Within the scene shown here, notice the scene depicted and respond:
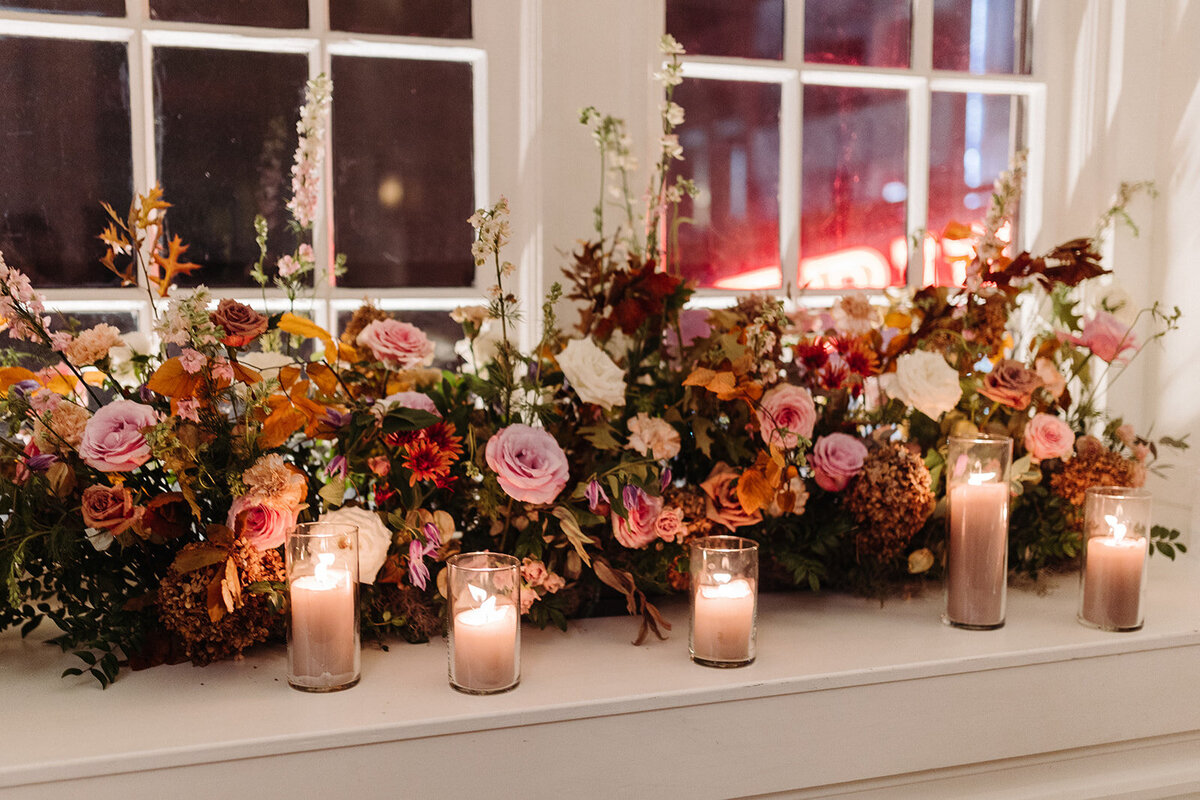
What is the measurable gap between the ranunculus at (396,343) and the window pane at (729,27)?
69cm

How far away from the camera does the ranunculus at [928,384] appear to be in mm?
1192

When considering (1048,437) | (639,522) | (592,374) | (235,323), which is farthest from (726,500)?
(235,323)

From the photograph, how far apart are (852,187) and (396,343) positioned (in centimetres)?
89

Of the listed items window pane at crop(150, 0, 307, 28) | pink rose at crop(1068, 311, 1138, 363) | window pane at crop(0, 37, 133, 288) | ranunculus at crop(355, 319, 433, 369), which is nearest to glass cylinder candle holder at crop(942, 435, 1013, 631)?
pink rose at crop(1068, 311, 1138, 363)

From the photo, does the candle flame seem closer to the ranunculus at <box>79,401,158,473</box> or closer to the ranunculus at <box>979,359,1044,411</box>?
the ranunculus at <box>979,359,1044,411</box>

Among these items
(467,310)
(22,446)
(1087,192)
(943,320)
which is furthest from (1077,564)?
(22,446)

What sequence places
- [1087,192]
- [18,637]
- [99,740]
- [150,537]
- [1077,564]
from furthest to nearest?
[1087,192]
[1077,564]
[18,637]
[150,537]
[99,740]

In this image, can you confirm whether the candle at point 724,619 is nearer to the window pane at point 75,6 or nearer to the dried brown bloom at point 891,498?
the dried brown bloom at point 891,498

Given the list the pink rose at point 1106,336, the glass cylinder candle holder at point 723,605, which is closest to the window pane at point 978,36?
the pink rose at point 1106,336

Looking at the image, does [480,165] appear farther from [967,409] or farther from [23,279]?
[967,409]

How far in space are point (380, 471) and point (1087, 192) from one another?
1280mm

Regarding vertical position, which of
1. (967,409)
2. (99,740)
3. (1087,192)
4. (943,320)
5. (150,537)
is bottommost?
(99,740)

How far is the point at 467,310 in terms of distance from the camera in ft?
4.00

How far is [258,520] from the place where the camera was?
996mm
